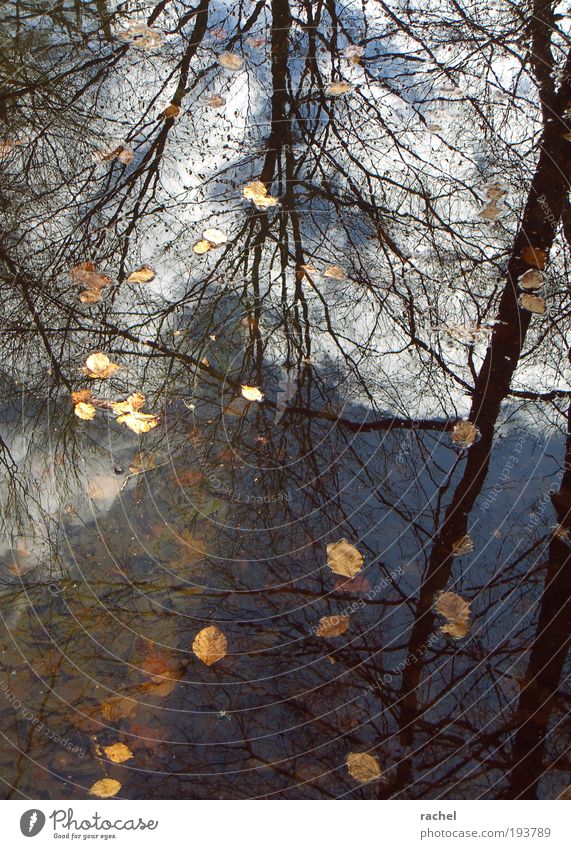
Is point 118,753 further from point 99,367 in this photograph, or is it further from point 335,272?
point 335,272

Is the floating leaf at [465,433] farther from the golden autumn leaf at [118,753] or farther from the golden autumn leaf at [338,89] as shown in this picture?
the golden autumn leaf at [338,89]

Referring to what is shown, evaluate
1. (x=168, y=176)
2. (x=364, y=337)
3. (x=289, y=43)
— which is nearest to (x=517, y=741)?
(x=364, y=337)

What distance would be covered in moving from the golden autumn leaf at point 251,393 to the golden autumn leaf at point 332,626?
85 centimetres

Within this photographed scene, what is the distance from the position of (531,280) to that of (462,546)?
1.27 m

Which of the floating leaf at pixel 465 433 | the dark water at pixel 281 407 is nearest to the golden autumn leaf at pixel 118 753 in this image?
the dark water at pixel 281 407

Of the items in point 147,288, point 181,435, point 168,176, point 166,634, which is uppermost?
point 168,176

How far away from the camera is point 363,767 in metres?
1.71

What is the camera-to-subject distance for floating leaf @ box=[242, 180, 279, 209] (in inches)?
111

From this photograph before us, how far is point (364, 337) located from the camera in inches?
98.7

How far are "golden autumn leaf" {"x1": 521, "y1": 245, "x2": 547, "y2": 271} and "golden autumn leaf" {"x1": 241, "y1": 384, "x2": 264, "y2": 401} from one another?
135cm

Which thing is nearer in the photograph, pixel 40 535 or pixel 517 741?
pixel 517 741

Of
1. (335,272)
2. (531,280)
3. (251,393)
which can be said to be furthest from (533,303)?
(251,393)
